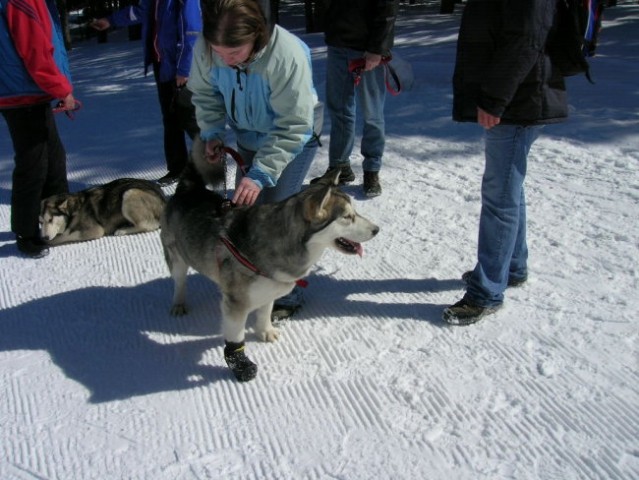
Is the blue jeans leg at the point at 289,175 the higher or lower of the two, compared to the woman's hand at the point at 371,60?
lower

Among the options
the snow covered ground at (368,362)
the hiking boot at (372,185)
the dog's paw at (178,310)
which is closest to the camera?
the snow covered ground at (368,362)

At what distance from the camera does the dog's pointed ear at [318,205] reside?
2451 millimetres

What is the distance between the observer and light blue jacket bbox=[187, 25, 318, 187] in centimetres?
259

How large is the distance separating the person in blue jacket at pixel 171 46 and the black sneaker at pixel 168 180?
22 centimetres

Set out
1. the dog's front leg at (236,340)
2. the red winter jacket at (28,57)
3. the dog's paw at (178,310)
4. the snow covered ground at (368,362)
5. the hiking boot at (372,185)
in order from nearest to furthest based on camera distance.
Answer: the snow covered ground at (368,362)
the dog's front leg at (236,340)
the dog's paw at (178,310)
the red winter jacket at (28,57)
the hiking boot at (372,185)

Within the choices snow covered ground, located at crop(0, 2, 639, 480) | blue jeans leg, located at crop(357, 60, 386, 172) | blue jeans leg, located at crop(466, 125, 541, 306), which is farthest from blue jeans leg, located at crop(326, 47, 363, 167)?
blue jeans leg, located at crop(466, 125, 541, 306)

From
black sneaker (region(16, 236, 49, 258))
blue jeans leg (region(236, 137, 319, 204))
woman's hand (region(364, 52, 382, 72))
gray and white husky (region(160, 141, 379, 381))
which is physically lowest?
black sneaker (region(16, 236, 49, 258))

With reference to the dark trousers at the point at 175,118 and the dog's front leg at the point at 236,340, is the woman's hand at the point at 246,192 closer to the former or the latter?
the dog's front leg at the point at 236,340

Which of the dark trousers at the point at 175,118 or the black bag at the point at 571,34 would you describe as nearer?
the black bag at the point at 571,34

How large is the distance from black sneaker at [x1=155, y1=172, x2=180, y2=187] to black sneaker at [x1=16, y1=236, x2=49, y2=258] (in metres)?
1.47

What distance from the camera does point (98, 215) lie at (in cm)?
452

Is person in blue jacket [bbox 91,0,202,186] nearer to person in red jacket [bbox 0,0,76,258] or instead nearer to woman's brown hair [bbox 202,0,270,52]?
person in red jacket [bbox 0,0,76,258]

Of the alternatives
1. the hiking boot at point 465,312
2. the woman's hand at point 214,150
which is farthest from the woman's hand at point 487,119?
the woman's hand at point 214,150

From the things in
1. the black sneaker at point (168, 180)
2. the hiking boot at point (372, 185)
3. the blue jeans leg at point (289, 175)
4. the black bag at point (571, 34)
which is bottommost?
the black sneaker at point (168, 180)
